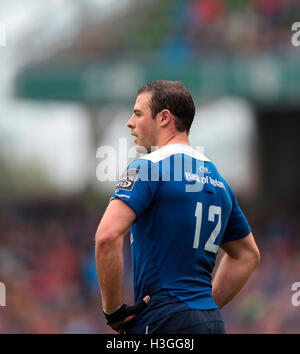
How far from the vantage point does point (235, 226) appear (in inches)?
150

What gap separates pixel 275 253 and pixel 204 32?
467 cm

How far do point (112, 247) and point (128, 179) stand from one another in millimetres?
358

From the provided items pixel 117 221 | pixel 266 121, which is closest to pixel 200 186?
pixel 117 221

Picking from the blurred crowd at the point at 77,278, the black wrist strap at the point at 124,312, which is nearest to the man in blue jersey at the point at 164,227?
the black wrist strap at the point at 124,312

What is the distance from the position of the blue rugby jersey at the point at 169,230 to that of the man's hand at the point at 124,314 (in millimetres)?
36

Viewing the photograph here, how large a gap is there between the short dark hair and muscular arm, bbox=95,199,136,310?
59 centimetres

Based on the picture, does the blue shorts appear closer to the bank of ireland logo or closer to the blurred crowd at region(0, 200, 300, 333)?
the bank of ireland logo

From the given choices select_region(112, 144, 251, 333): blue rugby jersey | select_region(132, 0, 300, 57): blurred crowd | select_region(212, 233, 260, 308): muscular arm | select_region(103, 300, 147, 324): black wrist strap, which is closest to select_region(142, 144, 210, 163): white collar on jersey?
select_region(112, 144, 251, 333): blue rugby jersey

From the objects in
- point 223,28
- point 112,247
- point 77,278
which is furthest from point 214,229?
point 223,28

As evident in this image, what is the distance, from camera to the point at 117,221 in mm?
3266

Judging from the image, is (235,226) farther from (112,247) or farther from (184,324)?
(112,247)

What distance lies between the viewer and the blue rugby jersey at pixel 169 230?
3402mm

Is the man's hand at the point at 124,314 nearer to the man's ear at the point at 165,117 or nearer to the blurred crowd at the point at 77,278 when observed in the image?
the man's ear at the point at 165,117

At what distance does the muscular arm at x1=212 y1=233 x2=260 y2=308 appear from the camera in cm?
390
